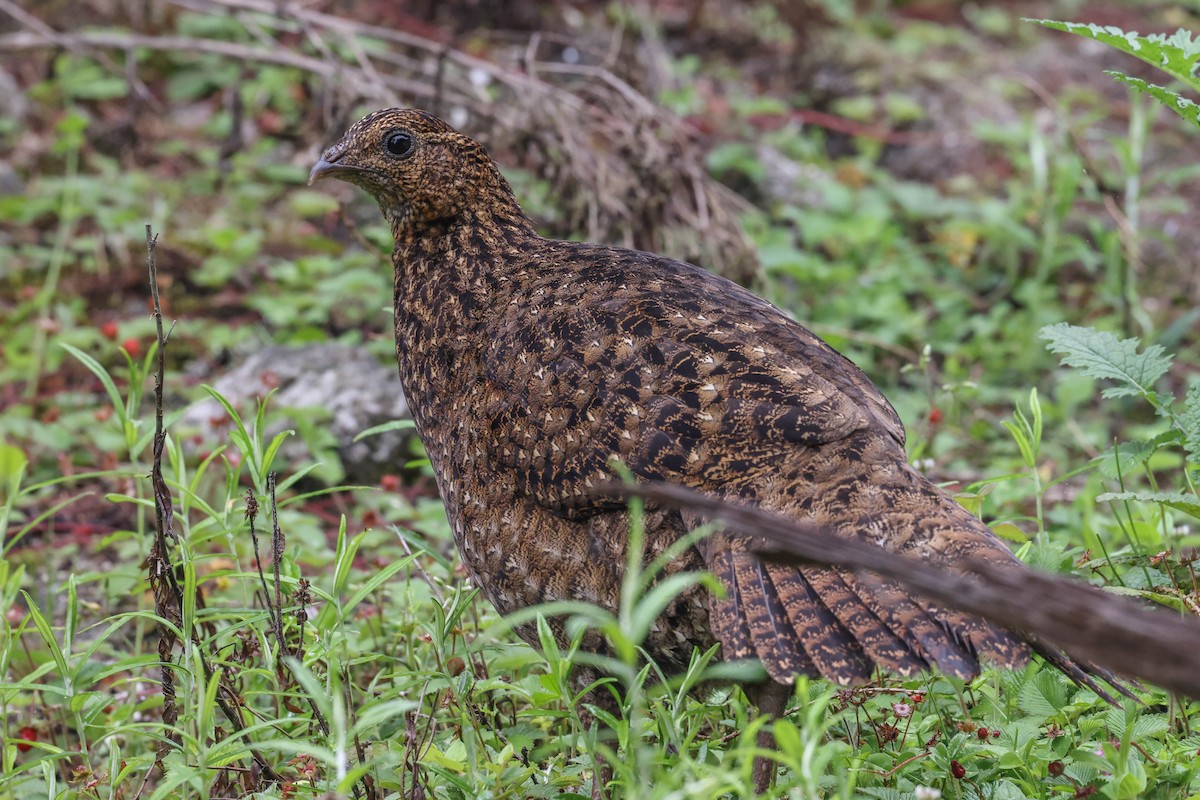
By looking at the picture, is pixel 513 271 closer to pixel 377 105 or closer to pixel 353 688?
pixel 353 688

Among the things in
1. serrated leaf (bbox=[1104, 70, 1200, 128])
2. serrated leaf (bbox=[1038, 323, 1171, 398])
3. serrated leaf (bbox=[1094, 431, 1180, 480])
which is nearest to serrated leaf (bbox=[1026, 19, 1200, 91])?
serrated leaf (bbox=[1104, 70, 1200, 128])

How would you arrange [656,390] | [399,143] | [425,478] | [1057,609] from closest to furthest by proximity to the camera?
[1057,609]
[656,390]
[399,143]
[425,478]

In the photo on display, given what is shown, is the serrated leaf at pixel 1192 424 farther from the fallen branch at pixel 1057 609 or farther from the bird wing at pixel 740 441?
the fallen branch at pixel 1057 609

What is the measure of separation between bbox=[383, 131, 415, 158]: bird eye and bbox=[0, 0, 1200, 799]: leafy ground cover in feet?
3.46

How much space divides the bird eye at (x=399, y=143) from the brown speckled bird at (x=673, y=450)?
0.42 meters

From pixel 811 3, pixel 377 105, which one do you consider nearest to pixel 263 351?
pixel 377 105

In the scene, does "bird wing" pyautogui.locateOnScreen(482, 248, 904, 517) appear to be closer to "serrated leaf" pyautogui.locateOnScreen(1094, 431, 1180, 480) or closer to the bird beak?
"serrated leaf" pyautogui.locateOnScreen(1094, 431, 1180, 480)

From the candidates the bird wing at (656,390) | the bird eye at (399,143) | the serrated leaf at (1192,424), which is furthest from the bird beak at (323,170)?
the serrated leaf at (1192,424)

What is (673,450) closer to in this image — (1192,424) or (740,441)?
(740,441)

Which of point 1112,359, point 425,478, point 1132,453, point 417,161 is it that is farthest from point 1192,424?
point 425,478

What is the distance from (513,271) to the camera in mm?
3650

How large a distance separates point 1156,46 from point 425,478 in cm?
355

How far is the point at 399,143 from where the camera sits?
3.90 meters

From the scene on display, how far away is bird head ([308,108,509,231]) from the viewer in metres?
3.91
